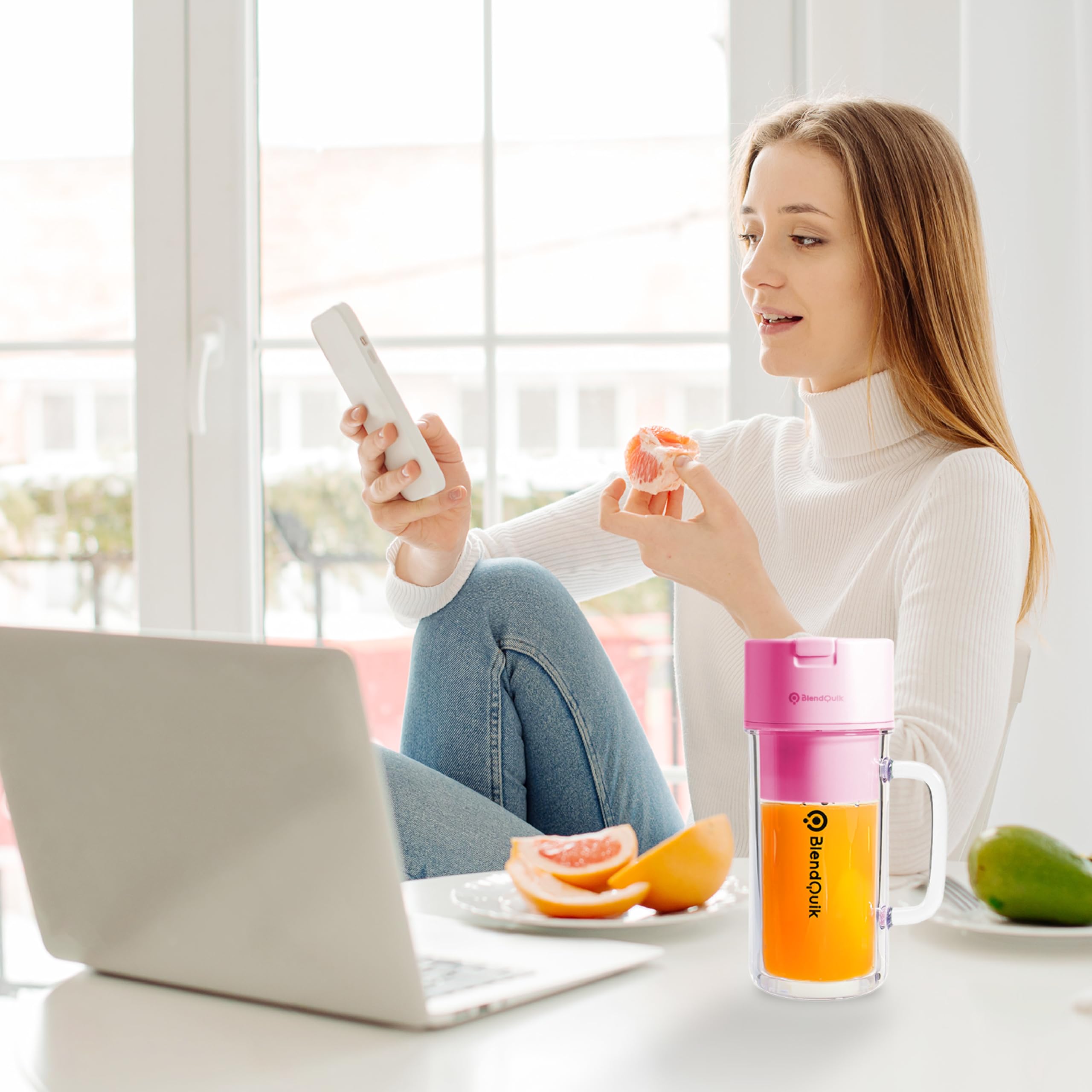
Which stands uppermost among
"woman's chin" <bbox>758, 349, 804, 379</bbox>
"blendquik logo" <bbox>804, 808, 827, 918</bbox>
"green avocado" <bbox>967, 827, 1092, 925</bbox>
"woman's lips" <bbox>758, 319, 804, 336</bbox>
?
"woman's lips" <bbox>758, 319, 804, 336</bbox>

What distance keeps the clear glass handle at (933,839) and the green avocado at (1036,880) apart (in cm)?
6

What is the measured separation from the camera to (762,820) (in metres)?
0.53

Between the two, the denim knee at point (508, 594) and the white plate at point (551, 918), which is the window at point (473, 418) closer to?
the denim knee at point (508, 594)

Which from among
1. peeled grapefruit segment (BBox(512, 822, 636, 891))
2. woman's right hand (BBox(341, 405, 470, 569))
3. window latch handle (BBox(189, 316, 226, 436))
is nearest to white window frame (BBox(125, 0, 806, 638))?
Result: window latch handle (BBox(189, 316, 226, 436))

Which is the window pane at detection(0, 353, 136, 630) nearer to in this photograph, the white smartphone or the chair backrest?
the white smartphone

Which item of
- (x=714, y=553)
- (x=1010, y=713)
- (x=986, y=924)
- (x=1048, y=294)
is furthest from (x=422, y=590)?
(x=1048, y=294)

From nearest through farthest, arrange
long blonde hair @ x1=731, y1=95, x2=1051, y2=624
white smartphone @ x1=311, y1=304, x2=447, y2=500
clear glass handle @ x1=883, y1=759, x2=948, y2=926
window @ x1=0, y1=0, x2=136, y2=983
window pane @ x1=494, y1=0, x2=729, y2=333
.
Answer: clear glass handle @ x1=883, y1=759, x2=948, y2=926, white smartphone @ x1=311, y1=304, x2=447, y2=500, long blonde hair @ x1=731, y1=95, x2=1051, y2=624, window pane @ x1=494, y1=0, x2=729, y2=333, window @ x1=0, y1=0, x2=136, y2=983

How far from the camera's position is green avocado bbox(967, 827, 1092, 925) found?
23.5 inches

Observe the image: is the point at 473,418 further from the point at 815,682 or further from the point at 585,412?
the point at 815,682

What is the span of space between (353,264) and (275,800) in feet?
5.42

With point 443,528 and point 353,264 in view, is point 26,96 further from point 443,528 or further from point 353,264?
point 443,528

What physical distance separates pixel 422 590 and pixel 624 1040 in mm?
922

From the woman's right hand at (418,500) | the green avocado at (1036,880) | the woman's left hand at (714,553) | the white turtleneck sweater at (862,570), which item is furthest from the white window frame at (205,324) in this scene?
the green avocado at (1036,880)

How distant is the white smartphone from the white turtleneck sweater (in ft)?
0.41
